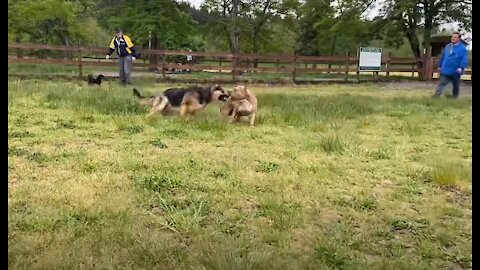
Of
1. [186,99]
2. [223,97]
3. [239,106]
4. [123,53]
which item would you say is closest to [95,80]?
[123,53]

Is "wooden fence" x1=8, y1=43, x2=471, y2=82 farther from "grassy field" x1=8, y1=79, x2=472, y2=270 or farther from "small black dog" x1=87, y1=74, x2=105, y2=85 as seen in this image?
"grassy field" x1=8, y1=79, x2=472, y2=270

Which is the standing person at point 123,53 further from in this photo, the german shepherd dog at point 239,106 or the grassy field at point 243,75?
the german shepherd dog at point 239,106

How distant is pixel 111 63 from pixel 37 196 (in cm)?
1046

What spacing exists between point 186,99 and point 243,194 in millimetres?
3401

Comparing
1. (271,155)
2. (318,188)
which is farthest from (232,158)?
(318,188)

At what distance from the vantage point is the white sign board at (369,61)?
17609mm

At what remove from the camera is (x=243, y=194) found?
3.22m

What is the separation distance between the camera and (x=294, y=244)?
2.38m

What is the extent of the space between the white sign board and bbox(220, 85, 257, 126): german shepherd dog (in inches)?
488

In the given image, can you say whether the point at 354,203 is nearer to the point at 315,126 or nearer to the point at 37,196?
the point at 37,196

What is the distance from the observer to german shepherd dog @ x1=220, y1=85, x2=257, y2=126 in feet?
20.1

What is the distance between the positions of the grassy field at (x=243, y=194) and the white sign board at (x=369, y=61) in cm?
1246

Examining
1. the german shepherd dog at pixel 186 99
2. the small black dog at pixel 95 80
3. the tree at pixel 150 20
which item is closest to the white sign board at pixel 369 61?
the tree at pixel 150 20

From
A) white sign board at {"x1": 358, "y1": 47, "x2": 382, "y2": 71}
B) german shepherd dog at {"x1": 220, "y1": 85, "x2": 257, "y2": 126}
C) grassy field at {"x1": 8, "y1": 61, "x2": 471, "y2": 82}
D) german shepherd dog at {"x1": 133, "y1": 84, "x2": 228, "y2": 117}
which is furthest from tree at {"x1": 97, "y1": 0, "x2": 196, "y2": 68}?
german shepherd dog at {"x1": 220, "y1": 85, "x2": 257, "y2": 126}
